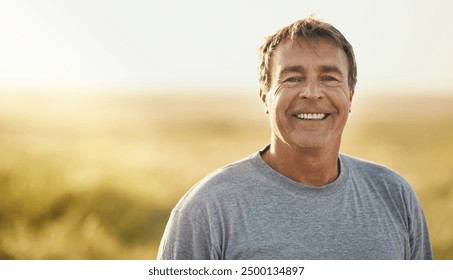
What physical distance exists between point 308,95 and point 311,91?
2 cm

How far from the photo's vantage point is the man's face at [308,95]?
1676 millimetres

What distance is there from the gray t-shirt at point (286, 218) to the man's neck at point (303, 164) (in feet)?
0.11

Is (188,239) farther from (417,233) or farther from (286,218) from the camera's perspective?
(417,233)

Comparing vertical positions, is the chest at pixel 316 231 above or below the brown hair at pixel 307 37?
below

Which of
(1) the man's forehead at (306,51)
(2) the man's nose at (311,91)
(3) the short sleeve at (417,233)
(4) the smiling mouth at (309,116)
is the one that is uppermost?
(1) the man's forehead at (306,51)

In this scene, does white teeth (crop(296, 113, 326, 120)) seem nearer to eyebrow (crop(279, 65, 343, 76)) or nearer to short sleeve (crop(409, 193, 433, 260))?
eyebrow (crop(279, 65, 343, 76))

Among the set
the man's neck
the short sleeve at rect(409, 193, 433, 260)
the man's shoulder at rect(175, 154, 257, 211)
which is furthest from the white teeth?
the short sleeve at rect(409, 193, 433, 260)

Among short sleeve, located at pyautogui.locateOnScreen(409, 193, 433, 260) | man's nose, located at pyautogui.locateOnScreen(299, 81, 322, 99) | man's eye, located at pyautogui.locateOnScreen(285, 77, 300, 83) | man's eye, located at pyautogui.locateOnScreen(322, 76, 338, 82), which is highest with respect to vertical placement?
man's eye, located at pyautogui.locateOnScreen(322, 76, 338, 82)

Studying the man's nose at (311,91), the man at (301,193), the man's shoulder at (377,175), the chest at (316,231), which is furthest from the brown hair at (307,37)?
the chest at (316,231)

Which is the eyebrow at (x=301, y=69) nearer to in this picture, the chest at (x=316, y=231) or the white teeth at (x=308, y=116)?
the white teeth at (x=308, y=116)

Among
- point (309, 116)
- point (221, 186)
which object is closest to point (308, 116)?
point (309, 116)

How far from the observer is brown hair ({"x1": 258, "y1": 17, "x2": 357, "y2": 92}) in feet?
5.51

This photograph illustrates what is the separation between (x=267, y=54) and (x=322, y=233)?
602 millimetres
